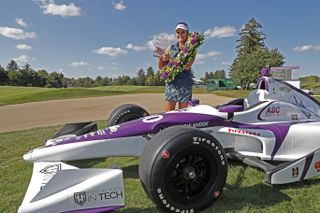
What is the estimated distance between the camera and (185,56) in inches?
197

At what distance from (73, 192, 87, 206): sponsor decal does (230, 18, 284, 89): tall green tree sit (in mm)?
47996

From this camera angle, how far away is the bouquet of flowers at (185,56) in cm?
501

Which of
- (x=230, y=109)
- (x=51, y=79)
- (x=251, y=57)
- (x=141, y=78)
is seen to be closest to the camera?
(x=230, y=109)

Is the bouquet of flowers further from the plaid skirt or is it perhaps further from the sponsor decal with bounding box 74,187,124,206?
the sponsor decal with bounding box 74,187,124,206

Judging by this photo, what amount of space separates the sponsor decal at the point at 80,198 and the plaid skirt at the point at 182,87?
3.00 metres

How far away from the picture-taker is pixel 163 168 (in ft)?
8.68

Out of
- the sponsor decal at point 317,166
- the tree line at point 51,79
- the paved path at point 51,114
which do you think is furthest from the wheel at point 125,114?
the tree line at point 51,79

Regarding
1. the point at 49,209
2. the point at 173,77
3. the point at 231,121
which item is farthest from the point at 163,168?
the point at 173,77

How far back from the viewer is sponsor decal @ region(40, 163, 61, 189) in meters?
2.70

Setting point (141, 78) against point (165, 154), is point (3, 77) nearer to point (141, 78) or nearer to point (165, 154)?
point (141, 78)

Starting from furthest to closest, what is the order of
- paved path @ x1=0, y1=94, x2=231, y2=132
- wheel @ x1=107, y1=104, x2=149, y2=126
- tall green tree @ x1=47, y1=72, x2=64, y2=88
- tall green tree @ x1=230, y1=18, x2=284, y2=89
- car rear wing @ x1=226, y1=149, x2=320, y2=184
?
tall green tree @ x1=47, y1=72, x2=64, y2=88
tall green tree @ x1=230, y1=18, x2=284, y2=89
paved path @ x1=0, y1=94, x2=231, y2=132
wheel @ x1=107, y1=104, x2=149, y2=126
car rear wing @ x1=226, y1=149, x2=320, y2=184

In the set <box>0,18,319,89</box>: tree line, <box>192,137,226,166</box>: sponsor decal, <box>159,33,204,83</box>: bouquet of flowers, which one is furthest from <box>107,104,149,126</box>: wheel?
<box>0,18,319,89</box>: tree line

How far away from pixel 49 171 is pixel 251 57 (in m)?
61.1

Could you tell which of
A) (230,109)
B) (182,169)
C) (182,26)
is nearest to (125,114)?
(182,26)
